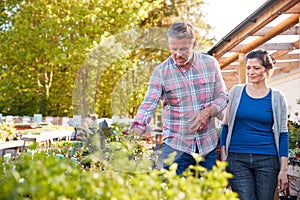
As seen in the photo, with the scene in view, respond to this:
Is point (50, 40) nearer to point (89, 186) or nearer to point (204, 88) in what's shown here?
point (204, 88)

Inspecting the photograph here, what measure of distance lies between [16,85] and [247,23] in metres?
15.2

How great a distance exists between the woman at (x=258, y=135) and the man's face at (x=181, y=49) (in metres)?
0.53

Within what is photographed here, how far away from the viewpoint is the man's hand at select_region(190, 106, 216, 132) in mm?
2078

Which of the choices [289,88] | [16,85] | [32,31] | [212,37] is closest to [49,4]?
[32,31]

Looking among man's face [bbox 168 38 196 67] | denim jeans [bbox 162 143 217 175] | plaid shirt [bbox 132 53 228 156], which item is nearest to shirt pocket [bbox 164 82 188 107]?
plaid shirt [bbox 132 53 228 156]

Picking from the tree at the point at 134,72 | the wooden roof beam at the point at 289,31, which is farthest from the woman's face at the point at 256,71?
the wooden roof beam at the point at 289,31

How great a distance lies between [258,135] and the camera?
2516mm

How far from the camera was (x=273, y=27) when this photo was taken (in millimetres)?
5793

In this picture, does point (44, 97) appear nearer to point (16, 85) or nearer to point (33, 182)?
point (16, 85)

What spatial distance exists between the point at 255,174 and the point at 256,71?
1.79 ft

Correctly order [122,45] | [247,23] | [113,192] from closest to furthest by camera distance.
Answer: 1. [113,192]
2. [122,45]
3. [247,23]

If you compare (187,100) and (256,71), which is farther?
(256,71)

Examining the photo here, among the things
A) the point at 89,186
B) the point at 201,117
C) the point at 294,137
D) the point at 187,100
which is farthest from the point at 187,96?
the point at 294,137

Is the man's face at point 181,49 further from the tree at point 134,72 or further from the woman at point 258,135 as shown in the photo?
the woman at point 258,135
